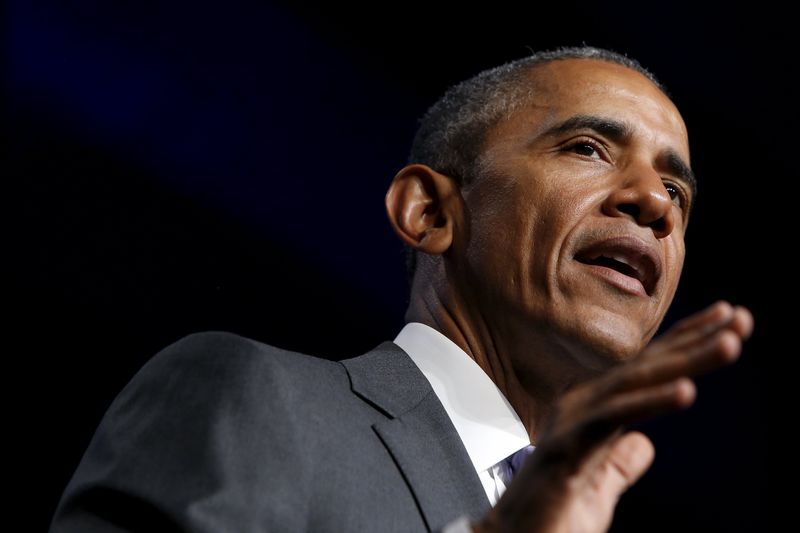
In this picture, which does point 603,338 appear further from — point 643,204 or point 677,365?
point 677,365

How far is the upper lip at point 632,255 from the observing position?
167 centimetres

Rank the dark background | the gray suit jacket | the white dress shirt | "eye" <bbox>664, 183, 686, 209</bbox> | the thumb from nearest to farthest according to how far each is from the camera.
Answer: the thumb, the gray suit jacket, the white dress shirt, "eye" <bbox>664, 183, 686, 209</bbox>, the dark background

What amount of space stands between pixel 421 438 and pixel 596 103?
790 mm

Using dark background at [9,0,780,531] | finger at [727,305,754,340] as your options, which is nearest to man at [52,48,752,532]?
finger at [727,305,754,340]

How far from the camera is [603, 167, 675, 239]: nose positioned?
1685 mm

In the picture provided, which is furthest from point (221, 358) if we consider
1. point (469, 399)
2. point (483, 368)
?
point (483, 368)

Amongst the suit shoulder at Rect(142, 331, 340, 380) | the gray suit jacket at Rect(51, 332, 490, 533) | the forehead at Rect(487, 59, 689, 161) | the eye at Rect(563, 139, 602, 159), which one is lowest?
the gray suit jacket at Rect(51, 332, 490, 533)

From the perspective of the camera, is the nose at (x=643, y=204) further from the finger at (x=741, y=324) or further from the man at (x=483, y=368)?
the finger at (x=741, y=324)

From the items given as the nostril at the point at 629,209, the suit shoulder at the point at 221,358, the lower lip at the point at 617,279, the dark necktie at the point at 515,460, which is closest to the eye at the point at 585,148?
the nostril at the point at 629,209

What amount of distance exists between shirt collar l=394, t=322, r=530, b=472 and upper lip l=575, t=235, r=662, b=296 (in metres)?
0.26

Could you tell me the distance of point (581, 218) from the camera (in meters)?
1.68

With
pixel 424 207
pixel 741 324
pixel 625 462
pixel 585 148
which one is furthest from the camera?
pixel 424 207

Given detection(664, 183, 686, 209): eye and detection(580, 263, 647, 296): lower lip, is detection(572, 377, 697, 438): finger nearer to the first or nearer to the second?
detection(580, 263, 647, 296): lower lip

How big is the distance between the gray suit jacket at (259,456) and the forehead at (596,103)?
0.69 m
